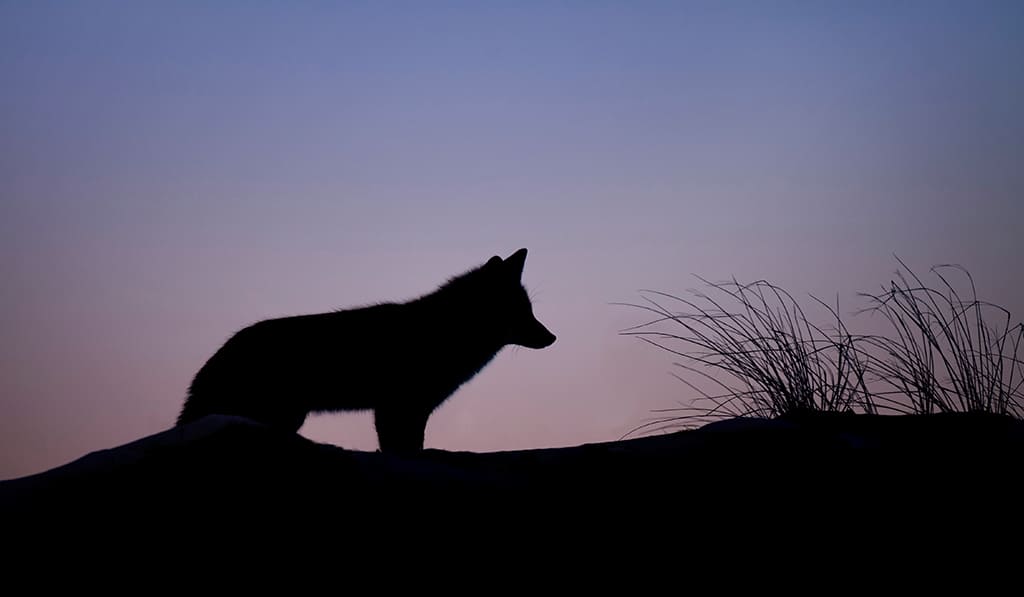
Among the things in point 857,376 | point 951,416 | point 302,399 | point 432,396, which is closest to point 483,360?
point 432,396

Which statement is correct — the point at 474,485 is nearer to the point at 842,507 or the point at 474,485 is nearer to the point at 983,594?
the point at 842,507

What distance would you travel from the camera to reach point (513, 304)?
17.0ft

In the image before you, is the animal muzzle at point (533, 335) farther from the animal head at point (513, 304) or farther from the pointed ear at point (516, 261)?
the pointed ear at point (516, 261)

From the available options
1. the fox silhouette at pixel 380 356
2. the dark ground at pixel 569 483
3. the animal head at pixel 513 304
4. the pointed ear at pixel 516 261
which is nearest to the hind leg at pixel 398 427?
the fox silhouette at pixel 380 356

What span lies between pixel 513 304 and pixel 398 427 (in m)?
1.10

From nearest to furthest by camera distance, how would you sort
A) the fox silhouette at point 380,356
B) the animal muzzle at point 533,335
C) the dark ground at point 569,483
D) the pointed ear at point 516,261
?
the dark ground at point 569,483 < the fox silhouette at point 380,356 < the pointed ear at point 516,261 < the animal muzzle at point 533,335

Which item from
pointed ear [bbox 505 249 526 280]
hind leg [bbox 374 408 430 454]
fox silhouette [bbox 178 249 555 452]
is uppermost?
pointed ear [bbox 505 249 526 280]

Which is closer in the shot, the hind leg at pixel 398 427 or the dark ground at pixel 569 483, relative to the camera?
the dark ground at pixel 569 483

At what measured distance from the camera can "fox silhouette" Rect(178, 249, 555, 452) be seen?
4.21m

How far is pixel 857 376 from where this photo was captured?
372cm

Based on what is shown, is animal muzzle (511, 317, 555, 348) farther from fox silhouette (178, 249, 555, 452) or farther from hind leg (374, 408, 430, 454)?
hind leg (374, 408, 430, 454)

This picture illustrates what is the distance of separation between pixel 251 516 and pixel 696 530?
0.87m

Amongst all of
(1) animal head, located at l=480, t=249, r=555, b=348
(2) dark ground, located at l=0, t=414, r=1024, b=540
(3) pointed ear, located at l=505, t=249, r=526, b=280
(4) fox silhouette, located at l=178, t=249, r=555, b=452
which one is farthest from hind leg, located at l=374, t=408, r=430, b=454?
(2) dark ground, located at l=0, t=414, r=1024, b=540

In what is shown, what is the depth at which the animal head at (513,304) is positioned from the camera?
5.08 m
